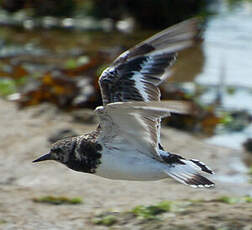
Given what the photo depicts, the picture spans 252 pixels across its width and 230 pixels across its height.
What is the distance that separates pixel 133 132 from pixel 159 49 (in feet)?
2.31

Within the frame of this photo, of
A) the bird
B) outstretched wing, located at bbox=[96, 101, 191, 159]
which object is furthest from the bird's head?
outstretched wing, located at bbox=[96, 101, 191, 159]

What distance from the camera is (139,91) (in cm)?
472

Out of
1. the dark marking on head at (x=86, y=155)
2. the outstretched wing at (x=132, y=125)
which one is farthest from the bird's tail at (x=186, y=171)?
the dark marking on head at (x=86, y=155)

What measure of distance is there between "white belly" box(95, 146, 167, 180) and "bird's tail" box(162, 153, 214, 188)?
0.05m

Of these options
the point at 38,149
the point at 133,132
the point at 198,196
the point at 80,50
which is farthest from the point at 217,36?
the point at 133,132

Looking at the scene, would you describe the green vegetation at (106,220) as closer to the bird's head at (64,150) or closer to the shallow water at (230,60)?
the bird's head at (64,150)

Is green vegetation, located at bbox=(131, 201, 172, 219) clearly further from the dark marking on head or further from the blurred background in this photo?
the dark marking on head

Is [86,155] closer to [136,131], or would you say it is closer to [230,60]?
[136,131]

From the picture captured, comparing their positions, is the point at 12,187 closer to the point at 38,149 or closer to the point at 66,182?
the point at 66,182

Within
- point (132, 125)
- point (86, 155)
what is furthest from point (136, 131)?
point (86, 155)

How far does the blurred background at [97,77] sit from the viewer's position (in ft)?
19.8

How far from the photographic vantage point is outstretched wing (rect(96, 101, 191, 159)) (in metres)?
4.07

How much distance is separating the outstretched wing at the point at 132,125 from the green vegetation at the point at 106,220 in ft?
1.56

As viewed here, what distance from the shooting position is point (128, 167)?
4418mm
